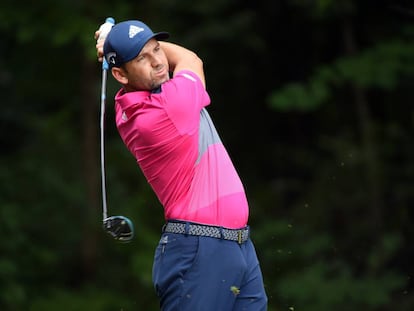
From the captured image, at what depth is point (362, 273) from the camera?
10.6m

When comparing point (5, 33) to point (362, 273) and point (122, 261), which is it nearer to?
point (122, 261)

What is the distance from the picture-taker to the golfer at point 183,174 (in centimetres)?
484

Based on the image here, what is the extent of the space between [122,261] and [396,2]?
496 cm

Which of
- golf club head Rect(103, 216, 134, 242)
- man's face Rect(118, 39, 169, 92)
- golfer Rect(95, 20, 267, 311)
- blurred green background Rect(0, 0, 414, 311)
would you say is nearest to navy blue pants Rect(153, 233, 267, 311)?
golfer Rect(95, 20, 267, 311)

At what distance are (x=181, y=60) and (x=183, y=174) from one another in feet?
1.96

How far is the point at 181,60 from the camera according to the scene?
5191 millimetres

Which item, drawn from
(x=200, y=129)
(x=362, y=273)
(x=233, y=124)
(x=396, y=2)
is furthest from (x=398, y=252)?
(x=200, y=129)

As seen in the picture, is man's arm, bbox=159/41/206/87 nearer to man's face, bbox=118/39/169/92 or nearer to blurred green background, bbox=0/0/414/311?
man's face, bbox=118/39/169/92

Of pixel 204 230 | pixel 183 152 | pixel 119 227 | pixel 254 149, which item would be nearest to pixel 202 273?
pixel 204 230

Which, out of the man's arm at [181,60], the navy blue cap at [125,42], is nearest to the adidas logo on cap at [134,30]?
the navy blue cap at [125,42]

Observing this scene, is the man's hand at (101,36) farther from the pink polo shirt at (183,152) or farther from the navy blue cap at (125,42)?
the pink polo shirt at (183,152)

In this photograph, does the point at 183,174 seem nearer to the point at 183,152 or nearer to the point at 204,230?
the point at 183,152

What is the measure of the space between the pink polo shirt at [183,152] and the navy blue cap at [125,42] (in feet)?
0.53

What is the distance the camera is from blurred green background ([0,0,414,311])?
10.4m
